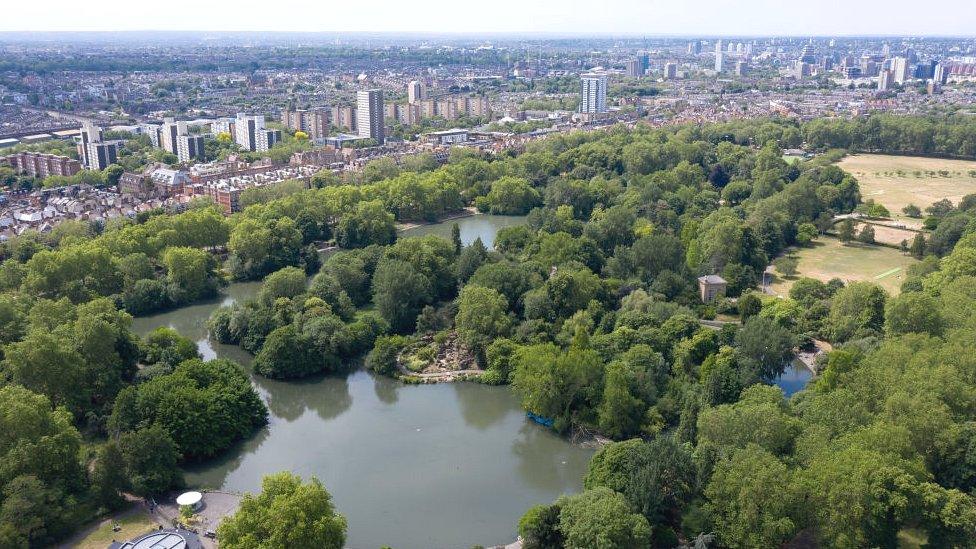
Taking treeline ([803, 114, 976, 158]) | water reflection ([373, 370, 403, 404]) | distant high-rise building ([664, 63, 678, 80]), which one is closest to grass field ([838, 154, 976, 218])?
treeline ([803, 114, 976, 158])

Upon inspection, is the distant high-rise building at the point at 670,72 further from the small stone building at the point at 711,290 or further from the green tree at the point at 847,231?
the small stone building at the point at 711,290

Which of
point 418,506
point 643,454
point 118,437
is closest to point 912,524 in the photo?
point 643,454

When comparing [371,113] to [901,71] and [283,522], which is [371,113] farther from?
[901,71]

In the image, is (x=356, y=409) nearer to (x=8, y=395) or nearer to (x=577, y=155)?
(x=8, y=395)

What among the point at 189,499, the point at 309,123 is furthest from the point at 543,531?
the point at 309,123

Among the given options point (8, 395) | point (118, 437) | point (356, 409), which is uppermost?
point (8, 395)
